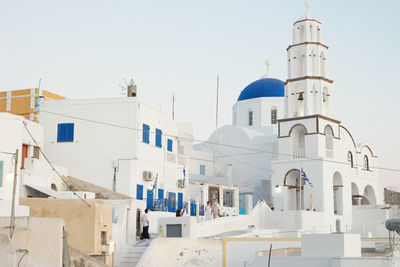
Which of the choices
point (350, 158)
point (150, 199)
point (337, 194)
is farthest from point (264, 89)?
point (150, 199)

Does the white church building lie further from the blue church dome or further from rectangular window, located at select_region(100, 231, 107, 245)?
rectangular window, located at select_region(100, 231, 107, 245)

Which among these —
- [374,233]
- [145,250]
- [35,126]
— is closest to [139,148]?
[35,126]

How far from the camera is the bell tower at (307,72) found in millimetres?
37938

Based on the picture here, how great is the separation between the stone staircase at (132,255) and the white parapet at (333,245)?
25.2 feet

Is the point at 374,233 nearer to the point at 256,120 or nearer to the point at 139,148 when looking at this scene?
the point at 139,148

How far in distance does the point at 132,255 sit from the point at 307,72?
18.4 metres

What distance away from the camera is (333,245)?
17.1 meters

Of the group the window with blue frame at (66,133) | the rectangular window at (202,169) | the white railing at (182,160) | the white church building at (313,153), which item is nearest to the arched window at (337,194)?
the white church building at (313,153)

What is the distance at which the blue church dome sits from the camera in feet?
155

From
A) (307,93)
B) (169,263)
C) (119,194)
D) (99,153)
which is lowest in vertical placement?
(169,263)

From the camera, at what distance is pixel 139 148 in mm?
31875

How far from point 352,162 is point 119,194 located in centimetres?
1613

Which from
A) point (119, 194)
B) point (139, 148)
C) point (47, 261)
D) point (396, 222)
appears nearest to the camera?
point (47, 261)

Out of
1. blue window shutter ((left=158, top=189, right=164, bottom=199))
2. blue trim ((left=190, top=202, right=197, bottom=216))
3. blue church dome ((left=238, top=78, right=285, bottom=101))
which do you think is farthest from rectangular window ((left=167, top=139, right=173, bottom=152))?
blue church dome ((left=238, top=78, right=285, bottom=101))
